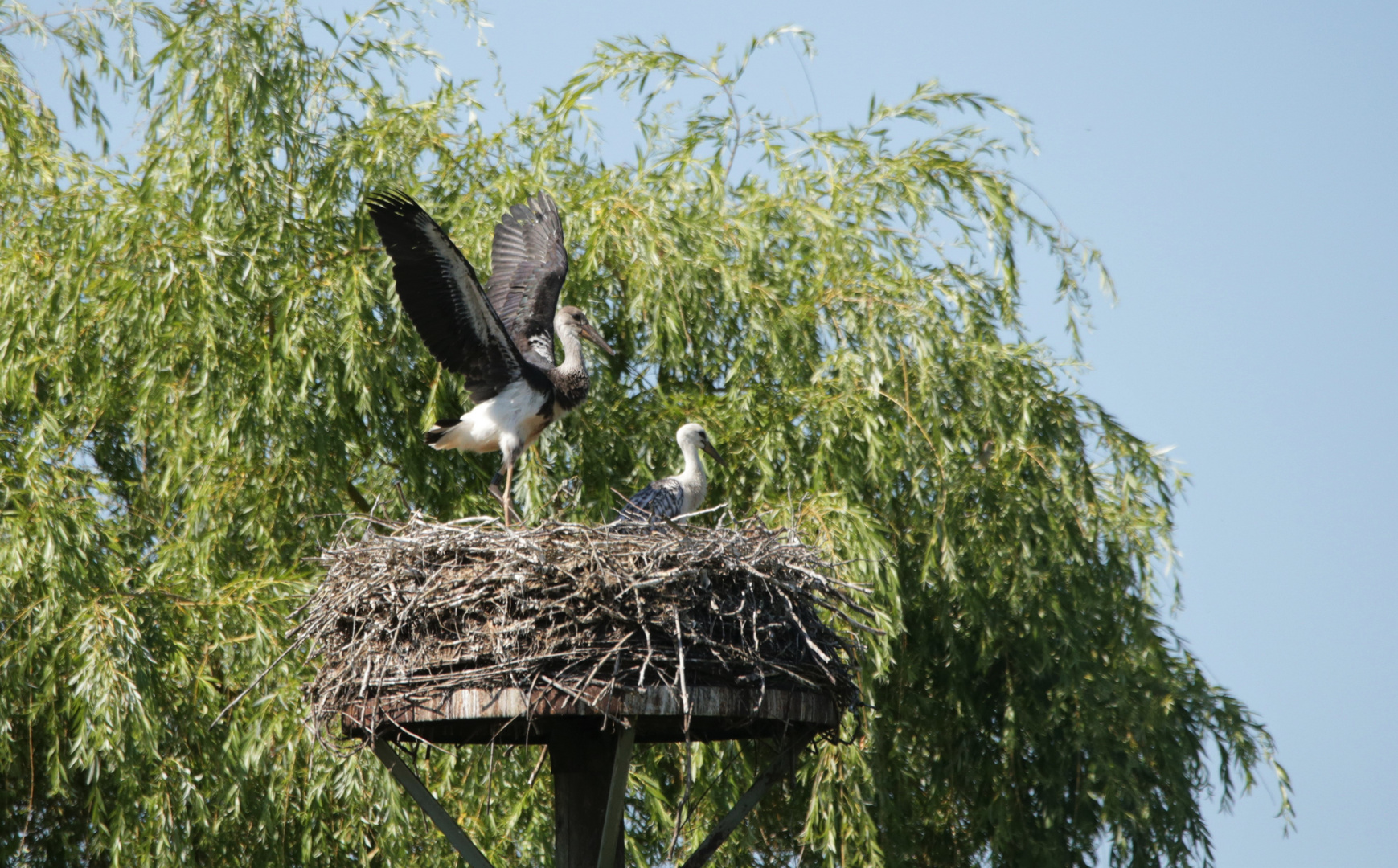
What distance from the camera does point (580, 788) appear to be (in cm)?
472

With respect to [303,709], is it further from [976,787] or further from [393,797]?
[976,787]

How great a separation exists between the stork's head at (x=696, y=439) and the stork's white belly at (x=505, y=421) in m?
0.61

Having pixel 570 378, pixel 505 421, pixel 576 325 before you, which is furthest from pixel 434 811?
pixel 576 325

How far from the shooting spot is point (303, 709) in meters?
6.10

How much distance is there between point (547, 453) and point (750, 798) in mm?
2742

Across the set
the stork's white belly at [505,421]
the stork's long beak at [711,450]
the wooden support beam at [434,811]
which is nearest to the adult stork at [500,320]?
the stork's white belly at [505,421]

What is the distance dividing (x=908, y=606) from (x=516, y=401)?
2231 mm

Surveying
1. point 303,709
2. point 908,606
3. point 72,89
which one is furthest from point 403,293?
point 72,89

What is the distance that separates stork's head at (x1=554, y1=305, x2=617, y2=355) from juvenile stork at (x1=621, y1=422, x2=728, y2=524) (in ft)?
1.97

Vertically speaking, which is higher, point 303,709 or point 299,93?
point 299,93

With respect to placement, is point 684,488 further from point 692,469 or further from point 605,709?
point 605,709

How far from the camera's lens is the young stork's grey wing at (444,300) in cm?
541

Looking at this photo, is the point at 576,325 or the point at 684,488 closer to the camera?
the point at 684,488

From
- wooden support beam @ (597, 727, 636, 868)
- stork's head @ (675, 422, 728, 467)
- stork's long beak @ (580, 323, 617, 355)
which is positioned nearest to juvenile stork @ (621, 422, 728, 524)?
stork's head @ (675, 422, 728, 467)
